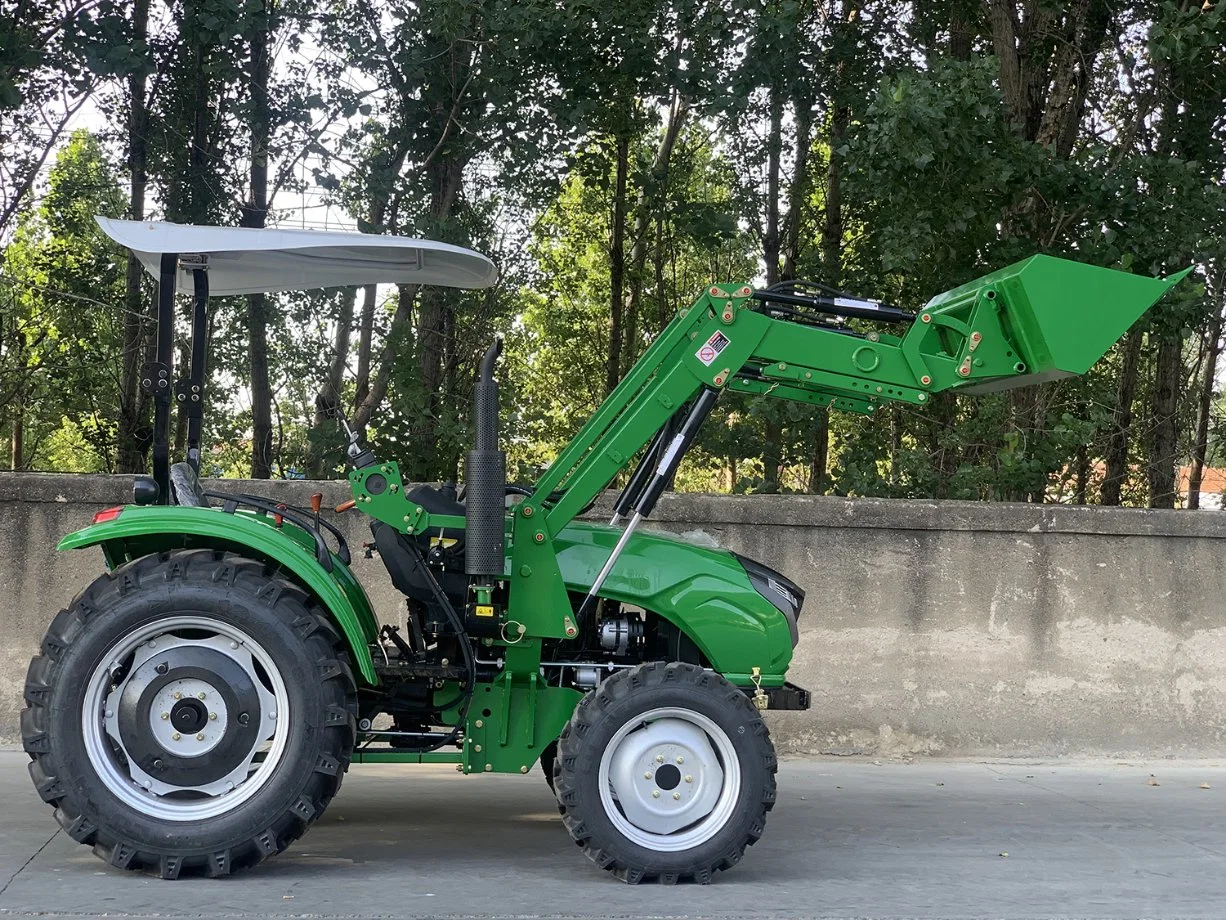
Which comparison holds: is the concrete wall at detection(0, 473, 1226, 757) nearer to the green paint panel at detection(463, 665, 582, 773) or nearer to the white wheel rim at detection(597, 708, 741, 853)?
A: the green paint panel at detection(463, 665, 582, 773)

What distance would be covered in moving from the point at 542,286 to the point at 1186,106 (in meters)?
6.37

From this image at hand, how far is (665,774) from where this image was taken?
5.23 metres

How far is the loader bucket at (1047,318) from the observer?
538 centimetres

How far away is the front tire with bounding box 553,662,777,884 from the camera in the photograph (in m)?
5.15

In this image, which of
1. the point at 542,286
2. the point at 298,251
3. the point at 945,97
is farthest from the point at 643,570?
the point at 542,286

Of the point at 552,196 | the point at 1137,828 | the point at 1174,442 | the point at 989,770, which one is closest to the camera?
the point at 1137,828

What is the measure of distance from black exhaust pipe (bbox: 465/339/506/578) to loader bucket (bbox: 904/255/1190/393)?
163 cm

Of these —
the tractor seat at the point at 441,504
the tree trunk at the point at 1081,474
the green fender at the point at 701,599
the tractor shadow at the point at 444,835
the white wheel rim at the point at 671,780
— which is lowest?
the tractor shadow at the point at 444,835

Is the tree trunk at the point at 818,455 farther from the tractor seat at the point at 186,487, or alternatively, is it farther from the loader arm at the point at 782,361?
the tractor seat at the point at 186,487

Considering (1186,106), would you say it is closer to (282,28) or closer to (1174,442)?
(1174,442)

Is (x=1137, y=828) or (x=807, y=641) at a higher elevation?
(x=807, y=641)

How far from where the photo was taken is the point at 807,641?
8086 millimetres

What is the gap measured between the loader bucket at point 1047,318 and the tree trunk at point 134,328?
770 cm

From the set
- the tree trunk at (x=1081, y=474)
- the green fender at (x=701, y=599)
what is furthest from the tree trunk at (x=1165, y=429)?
the green fender at (x=701, y=599)
